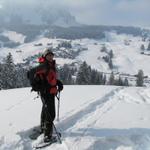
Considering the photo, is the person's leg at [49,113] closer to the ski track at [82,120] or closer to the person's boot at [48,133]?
the person's boot at [48,133]

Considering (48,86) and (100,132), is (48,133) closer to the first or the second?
(48,86)

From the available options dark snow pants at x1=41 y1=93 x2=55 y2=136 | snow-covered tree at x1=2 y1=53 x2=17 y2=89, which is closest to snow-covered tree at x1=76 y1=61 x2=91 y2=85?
snow-covered tree at x1=2 y1=53 x2=17 y2=89

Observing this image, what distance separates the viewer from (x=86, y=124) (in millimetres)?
13234

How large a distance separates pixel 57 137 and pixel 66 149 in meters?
1.18

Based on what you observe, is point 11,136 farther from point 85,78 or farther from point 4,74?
point 85,78

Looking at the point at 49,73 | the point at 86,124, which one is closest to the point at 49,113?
the point at 49,73

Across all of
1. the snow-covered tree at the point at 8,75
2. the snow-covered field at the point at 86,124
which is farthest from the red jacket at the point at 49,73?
the snow-covered tree at the point at 8,75

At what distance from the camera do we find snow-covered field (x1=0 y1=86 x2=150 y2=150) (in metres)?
10.5

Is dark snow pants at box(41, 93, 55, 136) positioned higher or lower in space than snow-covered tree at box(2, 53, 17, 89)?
higher

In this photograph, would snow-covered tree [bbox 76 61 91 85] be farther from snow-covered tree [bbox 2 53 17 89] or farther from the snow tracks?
the snow tracks

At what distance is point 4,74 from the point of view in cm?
6512

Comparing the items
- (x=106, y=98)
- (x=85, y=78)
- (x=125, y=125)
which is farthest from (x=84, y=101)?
(x=85, y=78)

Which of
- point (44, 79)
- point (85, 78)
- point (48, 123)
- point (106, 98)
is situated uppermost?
point (44, 79)

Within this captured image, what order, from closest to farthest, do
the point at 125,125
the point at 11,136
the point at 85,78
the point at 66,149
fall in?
the point at 66,149, the point at 11,136, the point at 125,125, the point at 85,78
